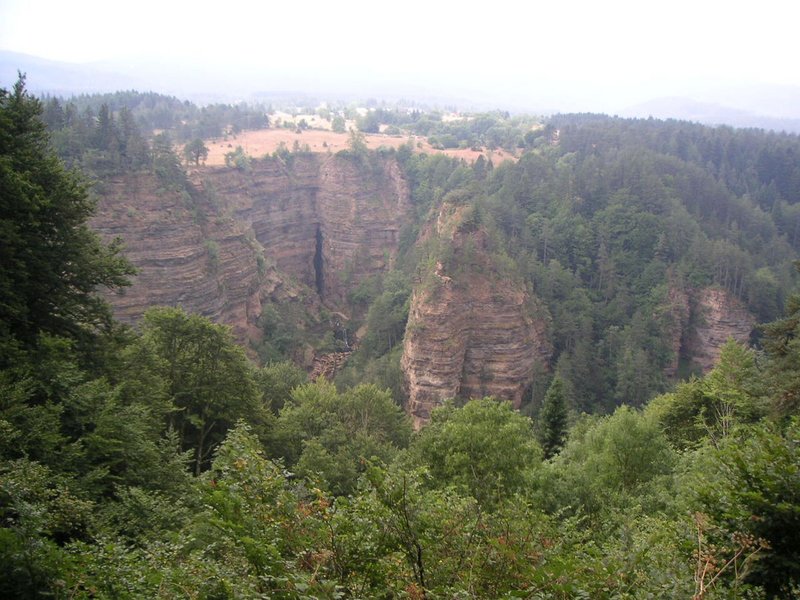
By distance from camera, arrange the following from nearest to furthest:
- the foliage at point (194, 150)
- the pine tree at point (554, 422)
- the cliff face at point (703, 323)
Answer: the pine tree at point (554, 422)
the cliff face at point (703, 323)
the foliage at point (194, 150)

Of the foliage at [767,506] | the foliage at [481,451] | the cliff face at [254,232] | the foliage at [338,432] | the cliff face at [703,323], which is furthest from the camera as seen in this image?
the cliff face at [703,323]

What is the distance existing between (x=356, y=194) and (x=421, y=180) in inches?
Answer: 459

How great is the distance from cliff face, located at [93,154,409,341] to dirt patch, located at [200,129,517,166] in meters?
7.49

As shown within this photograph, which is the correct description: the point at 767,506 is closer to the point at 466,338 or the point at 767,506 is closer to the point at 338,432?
the point at 338,432

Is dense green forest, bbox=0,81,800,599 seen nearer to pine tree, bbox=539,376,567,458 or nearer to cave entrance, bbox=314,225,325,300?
pine tree, bbox=539,376,567,458

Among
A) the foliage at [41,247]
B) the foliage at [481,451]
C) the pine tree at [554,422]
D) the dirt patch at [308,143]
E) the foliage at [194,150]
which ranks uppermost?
the dirt patch at [308,143]

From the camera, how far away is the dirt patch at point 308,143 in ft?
303

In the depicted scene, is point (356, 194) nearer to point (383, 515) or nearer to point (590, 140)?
point (590, 140)

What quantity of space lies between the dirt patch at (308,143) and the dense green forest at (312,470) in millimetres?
38786

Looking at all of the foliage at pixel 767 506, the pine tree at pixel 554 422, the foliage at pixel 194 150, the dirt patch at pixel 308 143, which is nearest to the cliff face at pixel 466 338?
the pine tree at pixel 554 422

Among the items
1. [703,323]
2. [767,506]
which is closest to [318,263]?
[703,323]

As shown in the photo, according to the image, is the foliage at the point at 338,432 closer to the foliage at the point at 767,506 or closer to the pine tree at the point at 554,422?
the pine tree at the point at 554,422

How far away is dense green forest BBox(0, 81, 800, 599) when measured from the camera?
8.27 m

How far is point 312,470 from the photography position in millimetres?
21547
